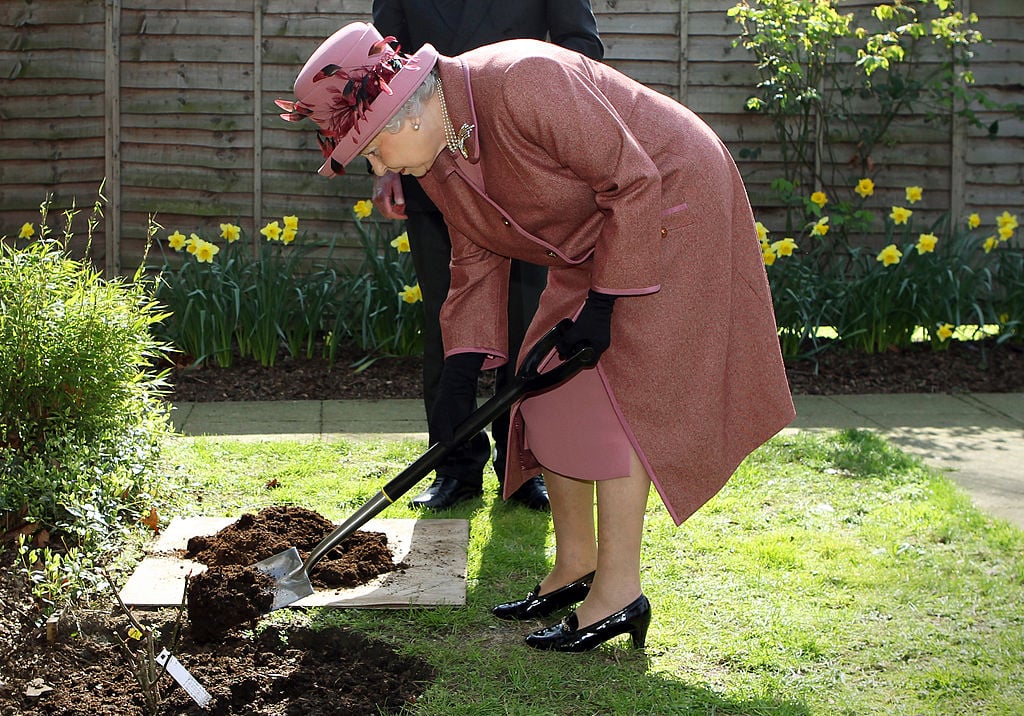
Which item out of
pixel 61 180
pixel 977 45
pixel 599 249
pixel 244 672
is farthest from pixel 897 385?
pixel 61 180

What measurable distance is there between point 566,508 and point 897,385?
3.56 m

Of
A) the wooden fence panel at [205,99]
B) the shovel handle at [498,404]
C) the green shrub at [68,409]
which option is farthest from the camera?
the wooden fence panel at [205,99]

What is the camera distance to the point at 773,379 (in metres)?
2.82

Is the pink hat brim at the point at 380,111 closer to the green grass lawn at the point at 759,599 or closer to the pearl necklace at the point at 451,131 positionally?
the pearl necklace at the point at 451,131

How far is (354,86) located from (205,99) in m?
5.08

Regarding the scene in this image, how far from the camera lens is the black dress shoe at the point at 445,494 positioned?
398 centimetres

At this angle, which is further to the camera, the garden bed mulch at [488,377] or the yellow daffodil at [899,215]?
the yellow daffodil at [899,215]

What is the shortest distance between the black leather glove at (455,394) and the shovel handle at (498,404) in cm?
4

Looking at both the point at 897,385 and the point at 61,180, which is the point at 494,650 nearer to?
the point at 897,385

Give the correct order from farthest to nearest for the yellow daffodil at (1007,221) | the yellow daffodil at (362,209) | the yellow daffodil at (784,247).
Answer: the yellow daffodil at (1007,221) < the yellow daffodil at (784,247) < the yellow daffodil at (362,209)

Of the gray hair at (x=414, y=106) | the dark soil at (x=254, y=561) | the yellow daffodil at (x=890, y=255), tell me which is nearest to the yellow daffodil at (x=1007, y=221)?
the yellow daffodil at (x=890, y=255)

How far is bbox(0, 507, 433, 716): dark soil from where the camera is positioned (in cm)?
255

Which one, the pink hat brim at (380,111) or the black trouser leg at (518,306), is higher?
the pink hat brim at (380,111)

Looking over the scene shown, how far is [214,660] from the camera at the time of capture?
274 cm
